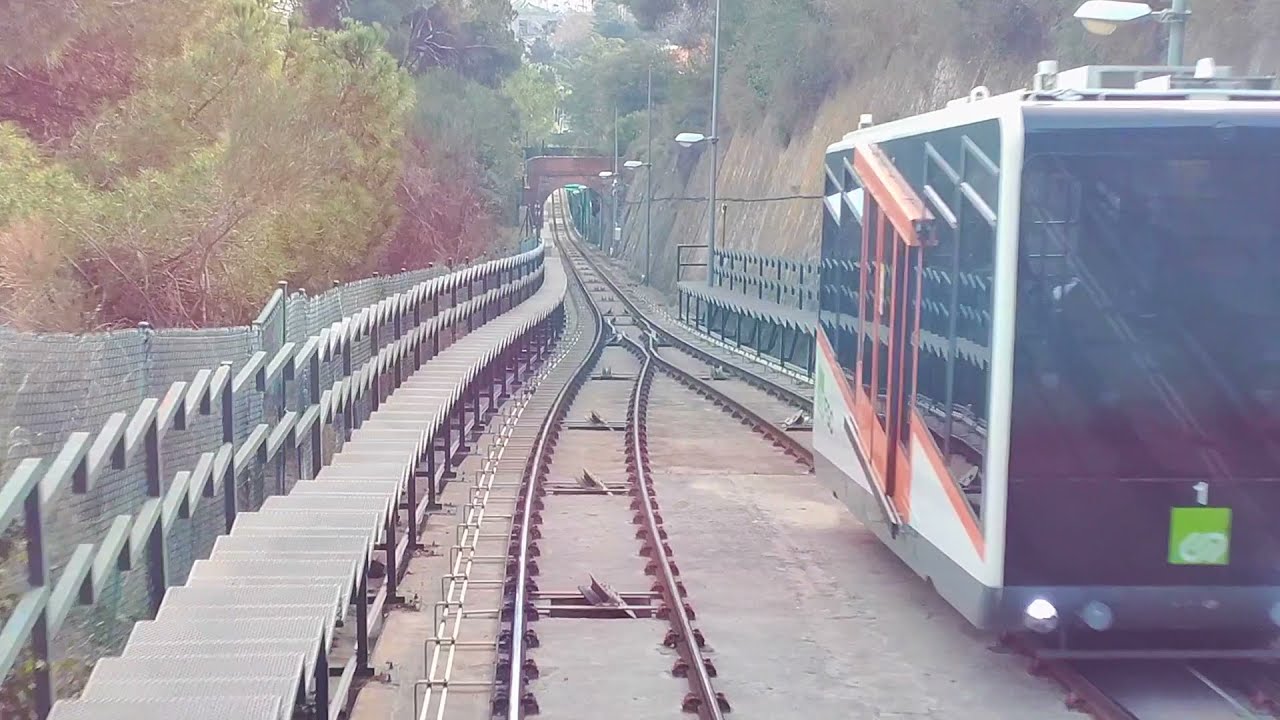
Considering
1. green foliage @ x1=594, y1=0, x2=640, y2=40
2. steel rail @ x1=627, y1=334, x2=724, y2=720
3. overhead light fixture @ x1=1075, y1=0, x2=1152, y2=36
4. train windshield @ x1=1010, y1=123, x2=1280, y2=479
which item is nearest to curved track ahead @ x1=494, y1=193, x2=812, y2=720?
steel rail @ x1=627, y1=334, x2=724, y2=720

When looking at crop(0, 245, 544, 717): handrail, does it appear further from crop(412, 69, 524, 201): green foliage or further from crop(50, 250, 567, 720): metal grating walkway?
crop(412, 69, 524, 201): green foliage

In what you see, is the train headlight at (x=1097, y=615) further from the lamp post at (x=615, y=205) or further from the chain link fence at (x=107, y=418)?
the lamp post at (x=615, y=205)

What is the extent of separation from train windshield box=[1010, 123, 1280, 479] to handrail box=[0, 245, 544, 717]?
12.7 ft

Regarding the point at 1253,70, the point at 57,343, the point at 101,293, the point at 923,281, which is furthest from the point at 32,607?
the point at 1253,70

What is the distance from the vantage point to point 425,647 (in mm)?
8547

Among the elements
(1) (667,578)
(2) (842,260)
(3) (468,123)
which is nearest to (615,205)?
(3) (468,123)

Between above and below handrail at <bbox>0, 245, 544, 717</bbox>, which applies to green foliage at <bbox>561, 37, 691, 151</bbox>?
above

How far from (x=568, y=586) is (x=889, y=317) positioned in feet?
10.4

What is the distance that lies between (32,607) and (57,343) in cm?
216

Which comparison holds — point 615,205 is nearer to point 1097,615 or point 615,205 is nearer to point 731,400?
point 731,400

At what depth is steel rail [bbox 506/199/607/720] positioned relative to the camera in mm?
7812

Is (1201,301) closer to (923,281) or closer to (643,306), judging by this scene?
(923,281)

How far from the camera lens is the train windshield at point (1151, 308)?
7191 mm

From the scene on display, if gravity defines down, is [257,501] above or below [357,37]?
below
